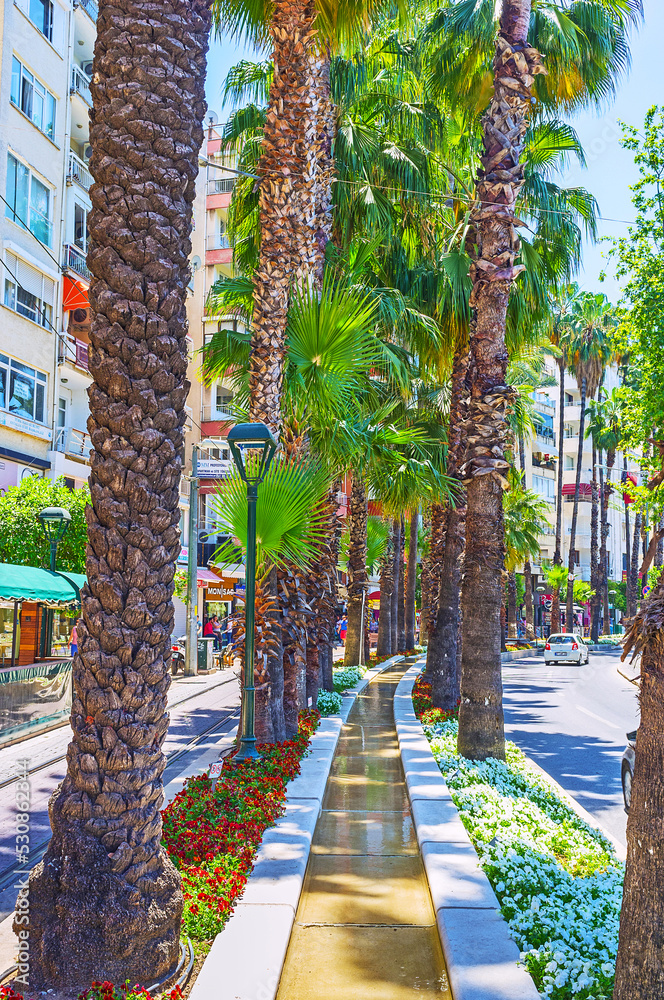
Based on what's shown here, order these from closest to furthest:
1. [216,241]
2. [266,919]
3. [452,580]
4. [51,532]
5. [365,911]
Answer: [266,919] < [365,911] < [452,580] < [51,532] < [216,241]

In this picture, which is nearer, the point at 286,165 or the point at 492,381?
the point at 286,165

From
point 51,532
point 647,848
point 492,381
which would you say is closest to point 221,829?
point 647,848

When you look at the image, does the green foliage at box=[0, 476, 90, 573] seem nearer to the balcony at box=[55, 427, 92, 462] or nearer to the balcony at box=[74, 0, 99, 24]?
the balcony at box=[55, 427, 92, 462]

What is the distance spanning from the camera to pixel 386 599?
32531 millimetres

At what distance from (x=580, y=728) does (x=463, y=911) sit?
13.1m

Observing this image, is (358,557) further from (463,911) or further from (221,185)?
(221,185)

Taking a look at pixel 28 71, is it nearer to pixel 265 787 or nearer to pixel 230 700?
pixel 230 700

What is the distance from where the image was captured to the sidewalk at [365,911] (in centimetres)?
492

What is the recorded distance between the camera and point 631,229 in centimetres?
2011

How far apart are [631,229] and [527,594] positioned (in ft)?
138

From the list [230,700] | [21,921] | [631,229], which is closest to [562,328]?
[631,229]

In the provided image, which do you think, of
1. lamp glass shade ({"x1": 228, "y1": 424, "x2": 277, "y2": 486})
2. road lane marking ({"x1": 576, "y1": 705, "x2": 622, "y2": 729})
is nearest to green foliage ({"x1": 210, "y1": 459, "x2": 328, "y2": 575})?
lamp glass shade ({"x1": 228, "y1": 424, "x2": 277, "y2": 486})

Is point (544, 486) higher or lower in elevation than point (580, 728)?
higher

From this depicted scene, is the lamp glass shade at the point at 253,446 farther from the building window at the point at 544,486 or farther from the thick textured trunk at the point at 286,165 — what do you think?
the building window at the point at 544,486
